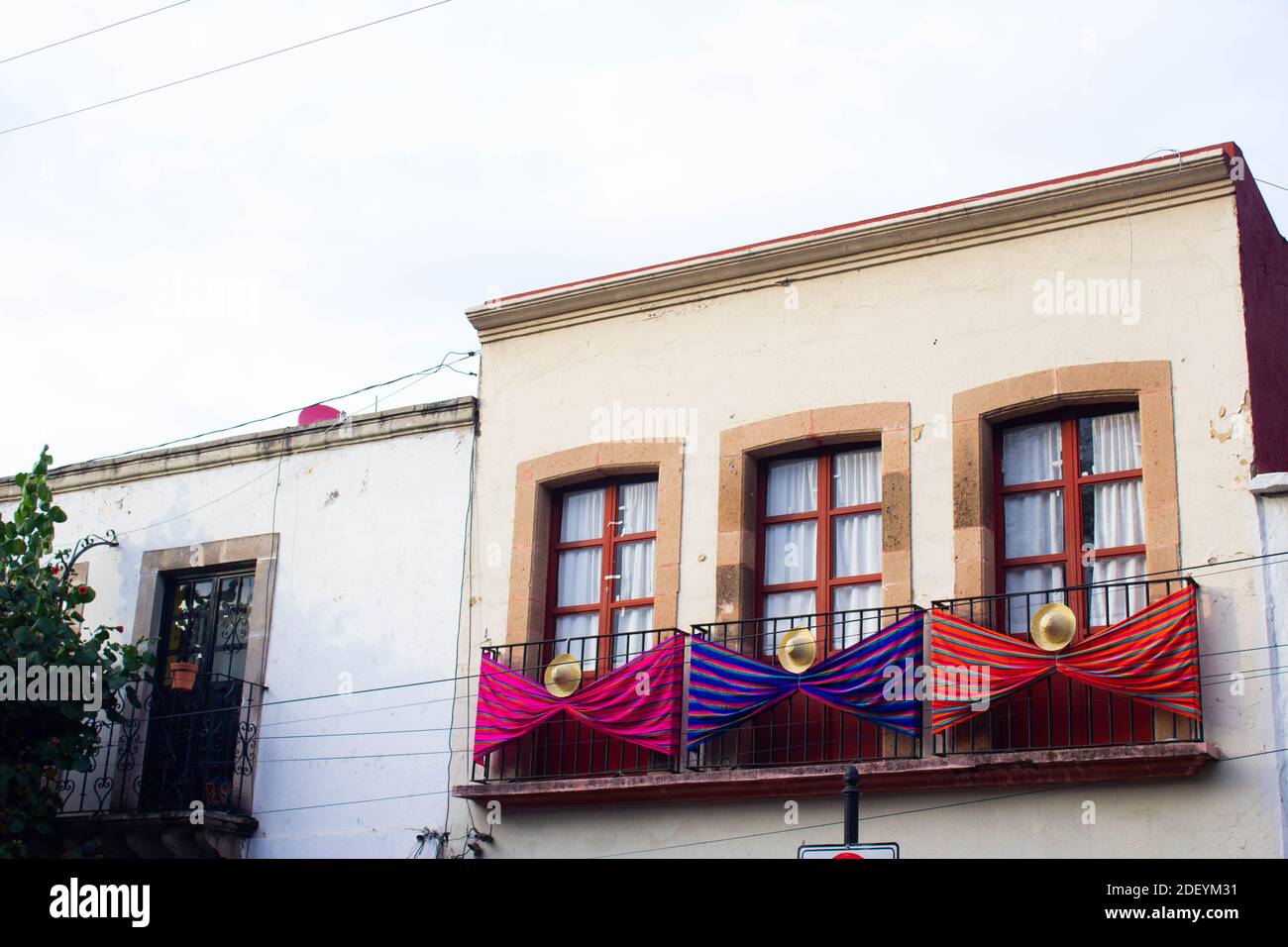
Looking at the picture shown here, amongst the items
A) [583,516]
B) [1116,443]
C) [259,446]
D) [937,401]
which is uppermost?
[259,446]

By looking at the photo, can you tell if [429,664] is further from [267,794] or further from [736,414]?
[736,414]

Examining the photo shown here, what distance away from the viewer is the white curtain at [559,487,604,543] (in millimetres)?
14727

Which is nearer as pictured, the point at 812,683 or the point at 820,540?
the point at 812,683

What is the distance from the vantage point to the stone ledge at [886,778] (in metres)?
11.3

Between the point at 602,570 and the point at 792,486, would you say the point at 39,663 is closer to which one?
the point at 602,570

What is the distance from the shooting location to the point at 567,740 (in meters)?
13.9

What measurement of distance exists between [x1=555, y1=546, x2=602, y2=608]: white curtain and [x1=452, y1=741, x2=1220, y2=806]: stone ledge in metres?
1.71

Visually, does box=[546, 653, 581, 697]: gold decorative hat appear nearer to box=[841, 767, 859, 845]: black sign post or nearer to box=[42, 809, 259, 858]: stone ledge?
box=[42, 809, 259, 858]: stone ledge

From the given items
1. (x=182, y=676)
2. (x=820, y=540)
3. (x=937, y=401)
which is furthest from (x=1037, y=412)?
(x=182, y=676)

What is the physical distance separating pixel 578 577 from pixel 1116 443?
4.64m

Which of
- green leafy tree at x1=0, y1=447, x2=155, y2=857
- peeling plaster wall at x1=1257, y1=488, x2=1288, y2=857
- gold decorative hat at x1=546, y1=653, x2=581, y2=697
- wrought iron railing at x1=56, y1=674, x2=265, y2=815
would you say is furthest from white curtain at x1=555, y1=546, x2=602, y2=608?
peeling plaster wall at x1=1257, y1=488, x2=1288, y2=857

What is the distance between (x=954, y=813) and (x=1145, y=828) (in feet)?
4.36

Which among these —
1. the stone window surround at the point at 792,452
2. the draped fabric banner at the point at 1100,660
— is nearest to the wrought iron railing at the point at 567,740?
the stone window surround at the point at 792,452

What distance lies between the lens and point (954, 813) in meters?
12.1
